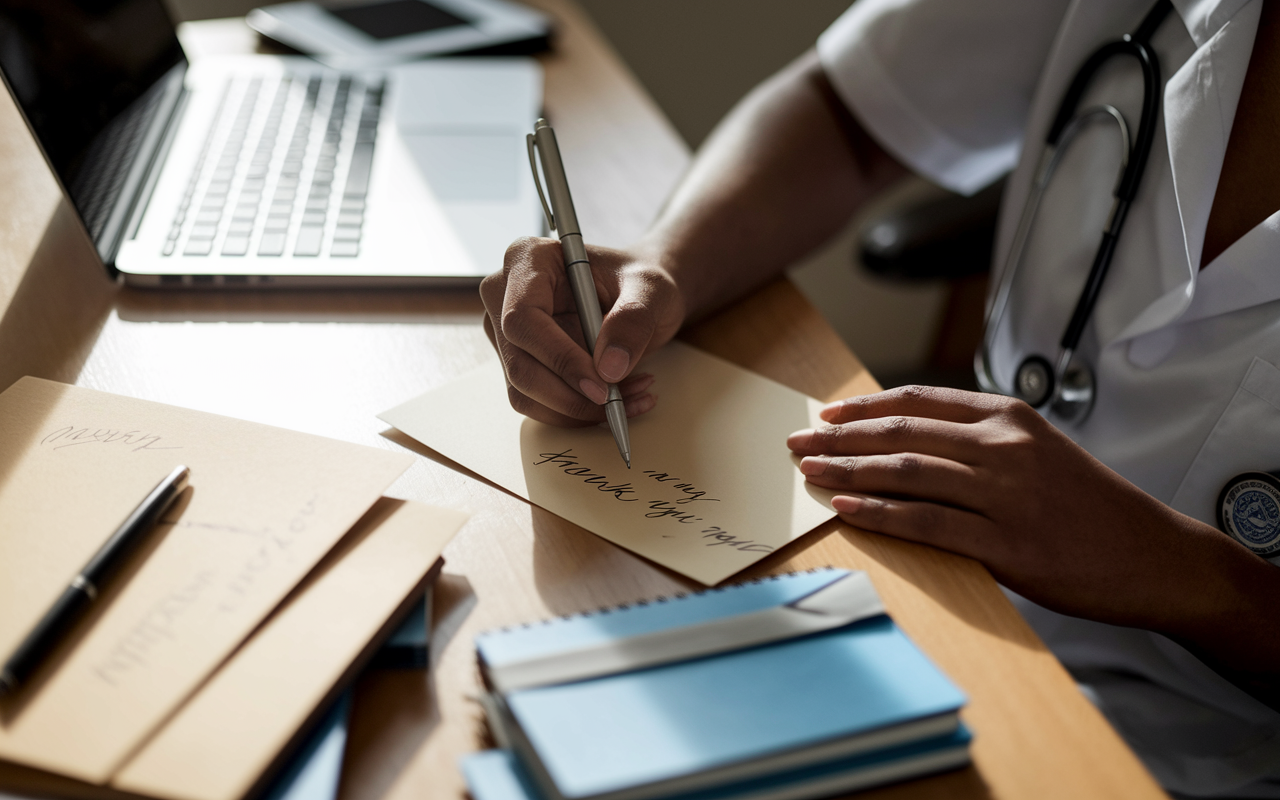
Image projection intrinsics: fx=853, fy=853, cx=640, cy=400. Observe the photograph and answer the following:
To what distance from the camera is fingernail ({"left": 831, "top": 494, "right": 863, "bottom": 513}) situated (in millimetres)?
469

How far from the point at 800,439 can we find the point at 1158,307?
0.30 m

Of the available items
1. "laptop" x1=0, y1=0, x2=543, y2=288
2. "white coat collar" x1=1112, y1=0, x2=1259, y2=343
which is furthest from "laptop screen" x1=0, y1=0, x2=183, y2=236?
"white coat collar" x1=1112, y1=0, x2=1259, y2=343

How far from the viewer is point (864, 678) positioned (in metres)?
0.35

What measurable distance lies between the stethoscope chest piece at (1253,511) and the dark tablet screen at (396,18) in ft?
3.19

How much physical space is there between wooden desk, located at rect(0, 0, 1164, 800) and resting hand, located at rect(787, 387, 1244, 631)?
0.02 meters

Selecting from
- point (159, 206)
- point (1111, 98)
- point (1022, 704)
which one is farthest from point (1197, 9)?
point (159, 206)

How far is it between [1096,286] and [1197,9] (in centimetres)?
22

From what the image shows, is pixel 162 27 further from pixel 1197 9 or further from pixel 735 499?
pixel 1197 9

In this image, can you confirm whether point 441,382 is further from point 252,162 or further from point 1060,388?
point 1060,388

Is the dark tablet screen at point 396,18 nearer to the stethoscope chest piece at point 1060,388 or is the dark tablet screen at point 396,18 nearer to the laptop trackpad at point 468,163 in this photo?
the laptop trackpad at point 468,163

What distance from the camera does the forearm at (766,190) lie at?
678mm

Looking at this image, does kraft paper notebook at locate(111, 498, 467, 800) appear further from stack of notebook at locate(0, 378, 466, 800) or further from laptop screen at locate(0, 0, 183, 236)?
laptop screen at locate(0, 0, 183, 236)

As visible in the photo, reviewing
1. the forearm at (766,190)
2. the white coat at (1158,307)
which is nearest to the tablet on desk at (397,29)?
the forearm at (766,190)

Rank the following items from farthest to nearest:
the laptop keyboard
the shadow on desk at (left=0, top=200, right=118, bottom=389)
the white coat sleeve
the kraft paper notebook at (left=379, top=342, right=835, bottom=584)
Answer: the white coat sleeve → the laptop keyboard → the shadow on desk at (left=0, top=200, right=118, bottom=389) → the kraft paper notebook at (left=379, top=342, right=835, bottom=584)
